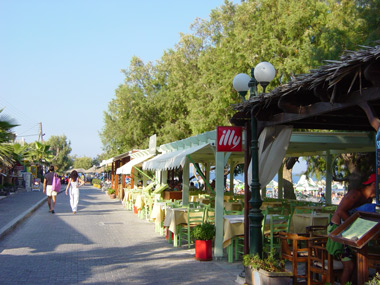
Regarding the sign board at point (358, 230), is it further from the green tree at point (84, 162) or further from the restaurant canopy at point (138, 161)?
the green tree at point (84, 162)

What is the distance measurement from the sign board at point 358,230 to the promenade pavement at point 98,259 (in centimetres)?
251

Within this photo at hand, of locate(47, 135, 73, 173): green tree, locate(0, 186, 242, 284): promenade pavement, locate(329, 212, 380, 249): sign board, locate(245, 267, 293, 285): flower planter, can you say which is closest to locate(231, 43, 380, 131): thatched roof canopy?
locate(329, 212, 380, 249): sign board

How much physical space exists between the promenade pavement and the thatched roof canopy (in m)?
2.91

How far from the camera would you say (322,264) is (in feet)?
20.4

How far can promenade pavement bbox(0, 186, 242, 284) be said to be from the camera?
770 centimetres

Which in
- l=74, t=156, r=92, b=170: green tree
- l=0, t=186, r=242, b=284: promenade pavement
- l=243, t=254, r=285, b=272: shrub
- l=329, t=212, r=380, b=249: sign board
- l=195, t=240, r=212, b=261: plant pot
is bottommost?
l=0, t=186, r=242, b=284: promenade pavement

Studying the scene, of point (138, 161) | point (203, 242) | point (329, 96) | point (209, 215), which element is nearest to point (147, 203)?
point (138, 161)

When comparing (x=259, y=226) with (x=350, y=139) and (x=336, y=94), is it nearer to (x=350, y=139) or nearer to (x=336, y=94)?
(x=336, y=94)

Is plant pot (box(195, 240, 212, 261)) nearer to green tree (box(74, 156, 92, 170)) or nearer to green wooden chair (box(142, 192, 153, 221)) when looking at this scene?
green wooden chair (box(142, 192, 153, 221))

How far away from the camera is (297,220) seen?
990 cm

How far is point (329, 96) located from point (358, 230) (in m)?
1.73

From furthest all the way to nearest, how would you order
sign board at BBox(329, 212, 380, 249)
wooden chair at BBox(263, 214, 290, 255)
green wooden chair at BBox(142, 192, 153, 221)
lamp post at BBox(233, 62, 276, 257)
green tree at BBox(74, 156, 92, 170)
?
green tree at BBox(74, 156, 92, 170) → green wooden chair at BBox(142, 192, 153, 221) → wooden chair at BBox(263, 214, 290, 255) → lamp post at BBox(233, 62, 276, 257) → sign board at BBox(329, 212, 380, 249)

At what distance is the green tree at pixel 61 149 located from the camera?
10755cm

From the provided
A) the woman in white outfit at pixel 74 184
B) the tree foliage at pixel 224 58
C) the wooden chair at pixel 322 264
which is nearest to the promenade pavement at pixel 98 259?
the wooden chair at pixel 322 264
